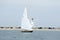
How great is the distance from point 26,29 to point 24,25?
7.38 ft

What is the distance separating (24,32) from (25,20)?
23.3ft

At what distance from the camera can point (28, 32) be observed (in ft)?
531

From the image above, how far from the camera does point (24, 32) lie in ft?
527

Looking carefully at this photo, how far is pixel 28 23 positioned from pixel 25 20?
118 inches

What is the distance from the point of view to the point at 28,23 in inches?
6255

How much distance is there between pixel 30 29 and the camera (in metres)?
159

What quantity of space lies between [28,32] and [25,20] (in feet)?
26.0

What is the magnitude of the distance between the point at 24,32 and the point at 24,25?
4976 mm

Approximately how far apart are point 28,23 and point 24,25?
2716 mm

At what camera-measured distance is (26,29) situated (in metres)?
156

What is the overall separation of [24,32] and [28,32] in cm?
222
